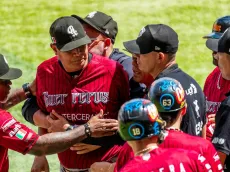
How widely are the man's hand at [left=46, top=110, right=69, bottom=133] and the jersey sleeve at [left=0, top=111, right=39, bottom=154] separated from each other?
0.43 metres

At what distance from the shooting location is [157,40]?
5.68 meters

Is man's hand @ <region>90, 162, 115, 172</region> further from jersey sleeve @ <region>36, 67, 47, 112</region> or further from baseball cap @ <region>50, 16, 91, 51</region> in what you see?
baseball cap @ <region>50, 16, 91, 51</region>

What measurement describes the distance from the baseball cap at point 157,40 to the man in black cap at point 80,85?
0.45 meters

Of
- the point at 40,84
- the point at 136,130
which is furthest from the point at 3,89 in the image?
the point at 136,130

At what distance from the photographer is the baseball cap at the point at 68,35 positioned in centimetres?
596

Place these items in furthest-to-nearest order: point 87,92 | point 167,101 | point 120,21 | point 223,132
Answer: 1. point 120,21
2. point 87,92
3. point 223,132
4. point 167,101

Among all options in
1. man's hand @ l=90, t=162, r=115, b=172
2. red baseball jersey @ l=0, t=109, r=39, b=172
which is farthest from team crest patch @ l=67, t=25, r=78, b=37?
man's hand @ l=90, t=162, r=115, b=172

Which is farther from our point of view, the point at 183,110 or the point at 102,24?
the point at 102,24

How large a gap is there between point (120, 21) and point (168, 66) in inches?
282

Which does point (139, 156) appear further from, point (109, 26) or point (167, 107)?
point (109, 26)

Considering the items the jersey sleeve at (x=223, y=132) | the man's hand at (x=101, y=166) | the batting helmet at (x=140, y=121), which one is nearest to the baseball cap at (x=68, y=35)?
the man's hand at (x=101, y=166)

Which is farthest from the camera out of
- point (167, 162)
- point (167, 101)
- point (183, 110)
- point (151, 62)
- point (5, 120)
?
point (151, 62)

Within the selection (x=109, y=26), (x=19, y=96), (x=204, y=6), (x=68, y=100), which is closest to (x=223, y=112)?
(x=68, y=100)

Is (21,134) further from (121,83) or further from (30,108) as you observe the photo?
(121,83)
